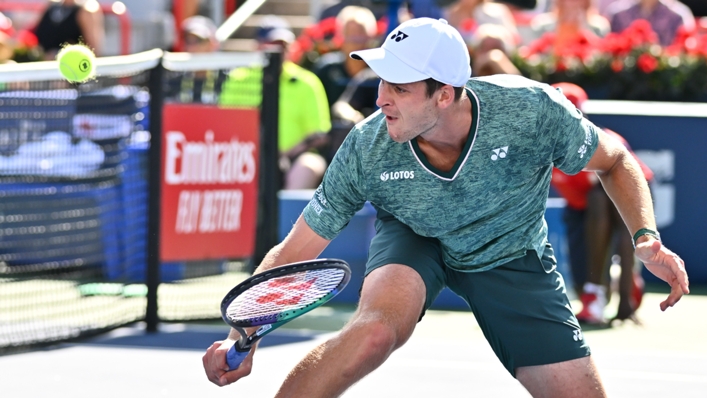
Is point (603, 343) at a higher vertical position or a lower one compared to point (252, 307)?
lower

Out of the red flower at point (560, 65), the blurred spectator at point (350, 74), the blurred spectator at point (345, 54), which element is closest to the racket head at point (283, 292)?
the blurred spectator at point (350, 74)

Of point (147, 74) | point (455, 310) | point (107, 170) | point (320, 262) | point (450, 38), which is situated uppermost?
point (450, 38)

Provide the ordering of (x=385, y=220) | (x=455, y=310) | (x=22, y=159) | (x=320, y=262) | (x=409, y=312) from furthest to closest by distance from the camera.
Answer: (x=455, y=310)
(x=22, y=159)
(x=385, y=220)
(x=409, y=312)
(x=320, y=262)

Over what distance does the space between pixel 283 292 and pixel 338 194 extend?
0.49 metres

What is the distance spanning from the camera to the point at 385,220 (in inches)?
172

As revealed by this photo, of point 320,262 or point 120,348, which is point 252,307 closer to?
point 320,262

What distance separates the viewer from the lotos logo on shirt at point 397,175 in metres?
4.01

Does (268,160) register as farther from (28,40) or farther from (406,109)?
(28,40)

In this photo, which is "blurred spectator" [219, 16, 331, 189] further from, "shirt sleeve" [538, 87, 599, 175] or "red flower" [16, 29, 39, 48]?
"shirt sleeve" [538, 87, 599, 175]

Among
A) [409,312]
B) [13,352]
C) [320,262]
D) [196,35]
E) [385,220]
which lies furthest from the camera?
[196,35]

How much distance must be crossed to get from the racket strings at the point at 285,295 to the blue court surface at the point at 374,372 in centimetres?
203

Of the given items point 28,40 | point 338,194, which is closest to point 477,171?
point 338,194

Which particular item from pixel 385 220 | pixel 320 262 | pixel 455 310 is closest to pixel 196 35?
pixel 455 310

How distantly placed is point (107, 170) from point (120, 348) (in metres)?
1.65
